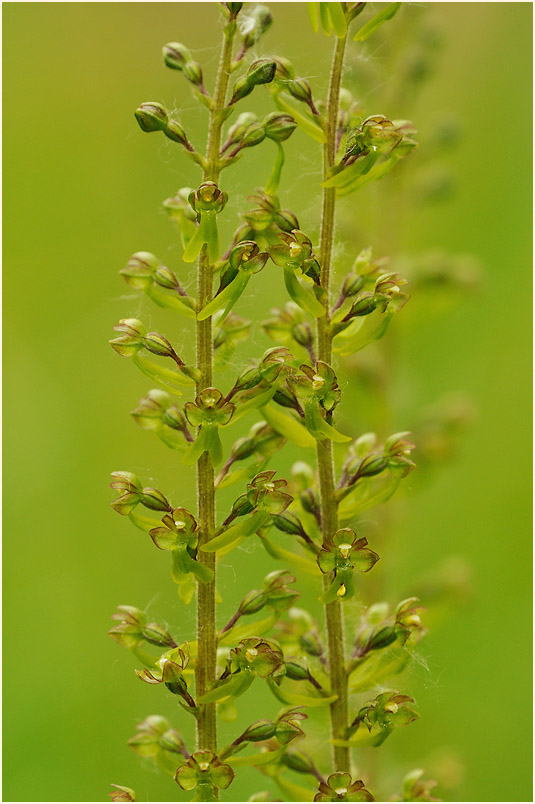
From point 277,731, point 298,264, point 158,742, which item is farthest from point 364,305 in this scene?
point 158,742

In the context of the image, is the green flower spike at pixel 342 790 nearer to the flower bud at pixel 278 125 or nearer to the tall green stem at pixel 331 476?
the tall green stem at pixel 331 476

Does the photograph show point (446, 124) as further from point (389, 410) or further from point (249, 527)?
point (249, 527)

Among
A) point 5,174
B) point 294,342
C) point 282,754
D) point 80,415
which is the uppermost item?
point 5,174

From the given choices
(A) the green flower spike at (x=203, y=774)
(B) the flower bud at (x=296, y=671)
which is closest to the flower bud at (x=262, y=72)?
(B) the flower bud at (x=296, y=671)

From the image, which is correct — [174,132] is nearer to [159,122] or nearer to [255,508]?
[159,122]

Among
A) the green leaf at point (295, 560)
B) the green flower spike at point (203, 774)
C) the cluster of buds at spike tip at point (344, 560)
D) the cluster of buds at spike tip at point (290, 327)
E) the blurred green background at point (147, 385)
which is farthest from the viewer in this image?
the blurred green background at point (147, 385)

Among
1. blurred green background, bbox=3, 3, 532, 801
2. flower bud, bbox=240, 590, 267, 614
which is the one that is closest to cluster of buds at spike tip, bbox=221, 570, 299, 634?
flower bud, bbox=240, 590, 267, 614

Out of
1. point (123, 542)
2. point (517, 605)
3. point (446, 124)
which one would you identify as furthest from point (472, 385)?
point (123, 542)
